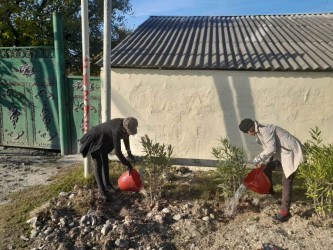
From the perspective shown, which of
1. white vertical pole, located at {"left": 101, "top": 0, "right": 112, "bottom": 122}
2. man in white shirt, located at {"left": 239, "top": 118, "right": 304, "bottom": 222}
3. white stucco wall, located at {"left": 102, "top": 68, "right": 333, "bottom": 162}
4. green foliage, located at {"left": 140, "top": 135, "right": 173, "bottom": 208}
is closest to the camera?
man in white shirt, located at {"left": 239, "top": 118, "right": 304, "bottom": 222}

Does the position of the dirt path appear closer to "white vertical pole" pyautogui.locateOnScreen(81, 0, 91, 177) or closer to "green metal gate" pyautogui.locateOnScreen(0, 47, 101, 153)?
"green metal gate" pyautogui.locateOnScreen(0, 47, 101, 153)

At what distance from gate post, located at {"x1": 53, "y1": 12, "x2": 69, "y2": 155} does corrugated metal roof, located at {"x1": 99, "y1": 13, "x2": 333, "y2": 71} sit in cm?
122

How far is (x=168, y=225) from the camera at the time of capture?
3.99m

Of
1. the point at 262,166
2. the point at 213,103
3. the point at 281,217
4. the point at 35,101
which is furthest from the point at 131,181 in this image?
the point at 35,101

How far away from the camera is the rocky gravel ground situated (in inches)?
138

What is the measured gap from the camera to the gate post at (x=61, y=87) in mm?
6320

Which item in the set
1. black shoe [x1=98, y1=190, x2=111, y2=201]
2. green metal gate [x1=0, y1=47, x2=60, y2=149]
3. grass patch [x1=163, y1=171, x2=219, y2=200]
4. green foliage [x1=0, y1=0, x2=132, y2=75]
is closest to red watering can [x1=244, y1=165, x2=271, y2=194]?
grass patch [x1=163, y1=171, x2=219, y2=200]

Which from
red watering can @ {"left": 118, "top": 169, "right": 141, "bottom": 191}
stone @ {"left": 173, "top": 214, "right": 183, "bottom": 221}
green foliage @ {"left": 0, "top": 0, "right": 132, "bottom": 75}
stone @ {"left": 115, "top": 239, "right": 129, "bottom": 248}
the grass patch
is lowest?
stone @ {"left": 115, "top": 239, "right": 129, "bottom": 248}

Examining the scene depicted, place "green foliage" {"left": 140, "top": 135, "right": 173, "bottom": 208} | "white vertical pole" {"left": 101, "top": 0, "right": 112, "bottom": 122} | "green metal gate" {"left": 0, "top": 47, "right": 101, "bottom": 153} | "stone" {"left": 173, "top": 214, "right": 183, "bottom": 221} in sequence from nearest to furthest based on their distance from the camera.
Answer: "stone" {"left": 173, "top": 214, "right": 183, "bottom": 221} < "green foliage" {"left": 140, "top": 135, "right": 173, "bottom": 208} < "white vertical pole" {"left": 101, "top": 0, "right": 112, "bottom": 122} < "green metal gate" {"left": 0, "top": 47, "right": 101, "bottom": 153}

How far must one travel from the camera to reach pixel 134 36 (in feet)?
24.7

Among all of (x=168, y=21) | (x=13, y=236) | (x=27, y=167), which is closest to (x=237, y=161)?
(x=13, y=236)

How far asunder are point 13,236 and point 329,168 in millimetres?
3995

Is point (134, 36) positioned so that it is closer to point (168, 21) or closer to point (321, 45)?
point (168, 21)

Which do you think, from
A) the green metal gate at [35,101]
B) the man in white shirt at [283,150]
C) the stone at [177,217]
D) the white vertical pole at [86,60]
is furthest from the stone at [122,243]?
the green metal gate at [35,101]
